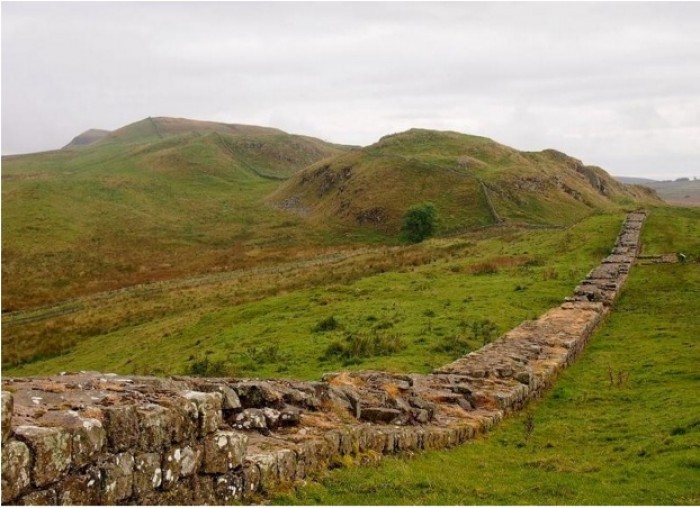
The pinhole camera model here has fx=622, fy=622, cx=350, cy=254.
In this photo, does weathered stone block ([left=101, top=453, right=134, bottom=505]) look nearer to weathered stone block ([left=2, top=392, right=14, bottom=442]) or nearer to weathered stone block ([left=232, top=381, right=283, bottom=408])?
weathered stone block ([left=2, top=392, right=14, bottom=442])

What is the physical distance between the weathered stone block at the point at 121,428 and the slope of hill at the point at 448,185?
254 ft

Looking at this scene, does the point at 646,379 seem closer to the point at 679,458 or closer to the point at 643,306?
the point at 679,458

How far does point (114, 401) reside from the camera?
848cm

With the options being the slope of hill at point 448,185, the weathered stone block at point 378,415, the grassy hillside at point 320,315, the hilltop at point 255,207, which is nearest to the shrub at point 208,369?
the grassy hillside at point 320,315

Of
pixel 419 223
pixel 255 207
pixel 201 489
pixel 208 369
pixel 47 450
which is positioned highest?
pixel 255 207

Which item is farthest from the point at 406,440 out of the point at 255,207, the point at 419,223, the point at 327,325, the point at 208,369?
the point at 255,207

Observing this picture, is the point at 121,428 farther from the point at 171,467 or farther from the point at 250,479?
the point at 250,479

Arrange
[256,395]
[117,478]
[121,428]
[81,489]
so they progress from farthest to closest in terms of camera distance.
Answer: [256,395] < [121,428] < [117,478] < [81,489]

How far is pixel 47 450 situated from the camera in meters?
6.82

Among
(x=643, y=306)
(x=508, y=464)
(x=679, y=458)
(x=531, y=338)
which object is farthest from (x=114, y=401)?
(x=643, y=306)

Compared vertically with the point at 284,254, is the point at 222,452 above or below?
below

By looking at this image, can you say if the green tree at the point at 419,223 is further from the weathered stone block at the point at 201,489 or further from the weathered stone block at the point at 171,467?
the weathered stone block at the point at 171,467

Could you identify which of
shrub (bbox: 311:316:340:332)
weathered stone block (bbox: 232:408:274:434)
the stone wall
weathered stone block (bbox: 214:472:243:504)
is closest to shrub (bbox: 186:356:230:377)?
shrub (bbox: 311:316:340:332)

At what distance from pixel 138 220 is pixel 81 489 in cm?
10400
